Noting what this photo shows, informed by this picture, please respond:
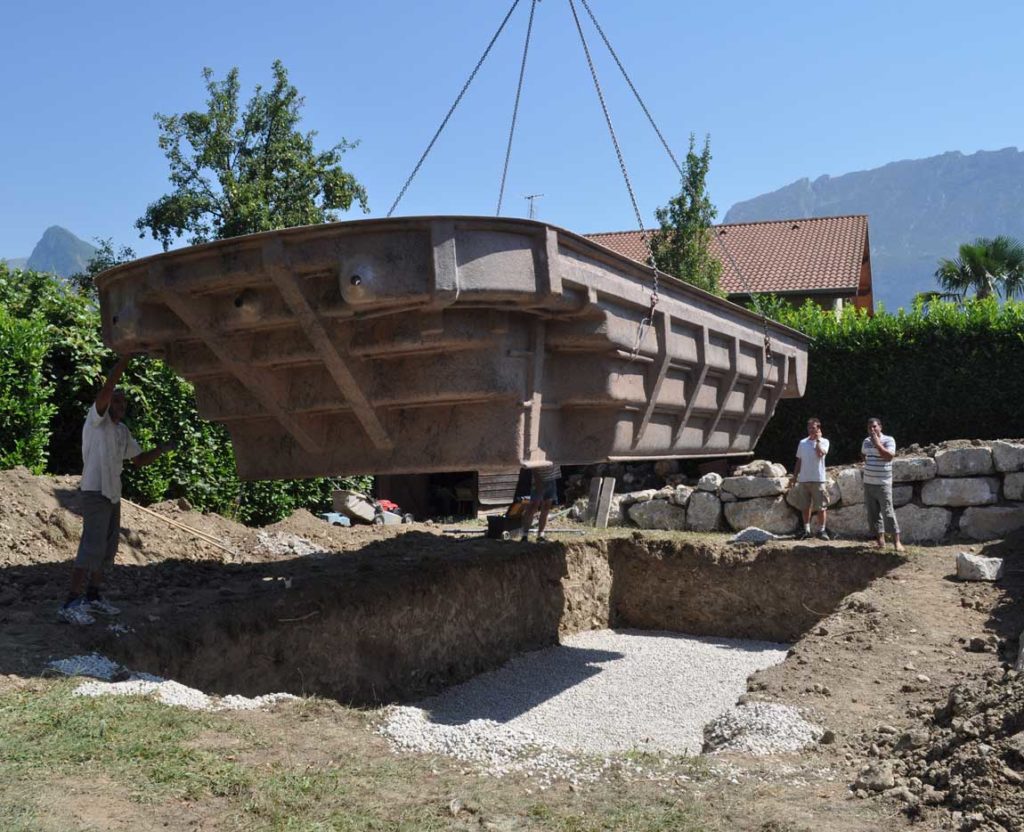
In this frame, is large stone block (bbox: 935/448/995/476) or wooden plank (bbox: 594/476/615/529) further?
wooden plank (bbox: 594/476/615/529)

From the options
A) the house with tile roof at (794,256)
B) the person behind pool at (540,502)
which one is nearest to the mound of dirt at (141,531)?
the person behind pool at (540,502)

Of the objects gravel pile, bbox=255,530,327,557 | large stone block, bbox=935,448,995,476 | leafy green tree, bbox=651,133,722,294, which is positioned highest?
leafy green tree, bbox=651,133,722,294

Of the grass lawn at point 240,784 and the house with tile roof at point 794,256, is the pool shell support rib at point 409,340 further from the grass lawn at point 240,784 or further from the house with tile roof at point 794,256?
the house with tile roof at point 794,256

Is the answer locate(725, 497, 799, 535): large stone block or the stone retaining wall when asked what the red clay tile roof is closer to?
the stone retaining wall

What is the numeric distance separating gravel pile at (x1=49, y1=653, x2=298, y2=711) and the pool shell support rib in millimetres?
1948

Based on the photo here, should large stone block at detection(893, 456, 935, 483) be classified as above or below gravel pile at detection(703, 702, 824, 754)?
above

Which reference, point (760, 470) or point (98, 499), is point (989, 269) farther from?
point (98, 499)

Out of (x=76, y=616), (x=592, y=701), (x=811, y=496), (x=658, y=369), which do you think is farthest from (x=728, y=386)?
(x=76, y=616)

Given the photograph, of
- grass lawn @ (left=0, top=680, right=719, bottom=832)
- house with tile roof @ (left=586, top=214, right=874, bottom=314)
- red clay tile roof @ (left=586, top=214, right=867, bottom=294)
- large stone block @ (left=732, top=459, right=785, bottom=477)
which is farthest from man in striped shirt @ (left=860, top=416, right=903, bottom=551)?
red clay tile roof @ (left=586, top=214, right=867, bottom=294)

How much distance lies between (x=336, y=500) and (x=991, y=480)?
861cm

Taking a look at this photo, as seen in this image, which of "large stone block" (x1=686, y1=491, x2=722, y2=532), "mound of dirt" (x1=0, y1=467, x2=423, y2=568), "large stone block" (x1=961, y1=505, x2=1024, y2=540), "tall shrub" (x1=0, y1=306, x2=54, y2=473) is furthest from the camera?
"large stone block" (x1=686, y1=491, x2=722, y2=532)

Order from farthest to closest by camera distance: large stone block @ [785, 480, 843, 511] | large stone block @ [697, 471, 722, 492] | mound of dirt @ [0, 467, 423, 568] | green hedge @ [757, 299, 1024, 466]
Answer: green hedge @ [757, 299, 1024, 466] < large stone block @ [697, 471, 722, 492] < large stone block @ [785, 480, 843, 511] < mound of dirt @ [0, 467, 423, 568]

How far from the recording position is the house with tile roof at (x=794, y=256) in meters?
25.3

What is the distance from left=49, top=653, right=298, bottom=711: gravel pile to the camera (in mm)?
4859
